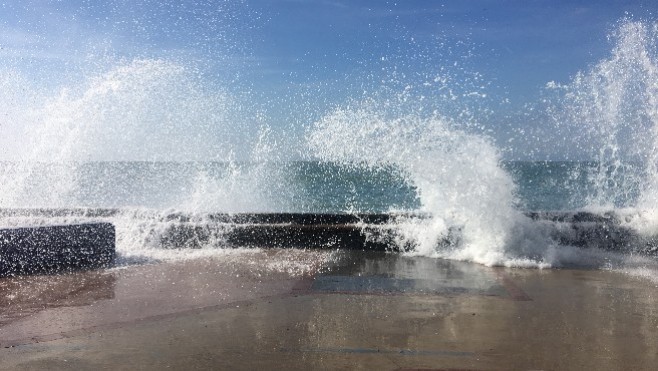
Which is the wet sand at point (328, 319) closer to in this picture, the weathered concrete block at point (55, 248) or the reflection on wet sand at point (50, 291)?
the reflection on wet sand at point (50, 291)

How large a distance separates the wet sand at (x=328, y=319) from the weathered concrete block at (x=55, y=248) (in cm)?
42

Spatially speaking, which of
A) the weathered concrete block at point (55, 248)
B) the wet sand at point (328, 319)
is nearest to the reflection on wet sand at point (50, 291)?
the wet sand at point (328, 319)

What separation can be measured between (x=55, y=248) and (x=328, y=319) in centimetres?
497

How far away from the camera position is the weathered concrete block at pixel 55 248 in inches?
325

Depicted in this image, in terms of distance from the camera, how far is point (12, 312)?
606cm

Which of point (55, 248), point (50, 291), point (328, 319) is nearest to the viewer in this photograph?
point (328, 319)

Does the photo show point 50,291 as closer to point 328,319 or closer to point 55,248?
point 55,248

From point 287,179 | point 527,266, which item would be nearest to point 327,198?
point 287,179

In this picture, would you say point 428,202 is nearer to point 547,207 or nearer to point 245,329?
point 245,329

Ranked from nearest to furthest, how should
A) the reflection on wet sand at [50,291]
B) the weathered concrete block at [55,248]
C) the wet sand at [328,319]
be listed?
1. the wet sand at [328,319]
2. the reflection on wet sand at [50,291]
3. the weathered concrete block at [55,248]

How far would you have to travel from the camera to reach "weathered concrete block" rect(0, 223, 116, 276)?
8.25 m

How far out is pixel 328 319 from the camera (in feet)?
18.4

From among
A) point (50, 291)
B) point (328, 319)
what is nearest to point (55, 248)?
point (50, 291)

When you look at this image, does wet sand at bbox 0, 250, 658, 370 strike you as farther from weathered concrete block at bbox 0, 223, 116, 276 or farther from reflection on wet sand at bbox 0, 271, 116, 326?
weathered concrete block at bbox 0, 223, 116, 276
